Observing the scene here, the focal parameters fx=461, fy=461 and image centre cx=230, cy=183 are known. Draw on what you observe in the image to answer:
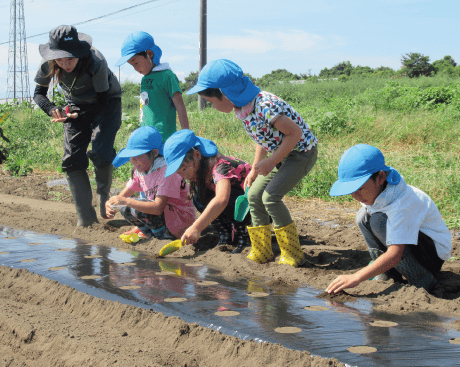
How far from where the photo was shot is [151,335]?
2002 mm

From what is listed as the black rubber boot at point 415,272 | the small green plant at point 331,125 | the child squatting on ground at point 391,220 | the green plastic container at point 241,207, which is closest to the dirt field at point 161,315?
the black rubber boot at point 415,272

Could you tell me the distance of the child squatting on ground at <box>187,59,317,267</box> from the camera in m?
2.85

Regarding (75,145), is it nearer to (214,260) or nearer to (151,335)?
(214,260)

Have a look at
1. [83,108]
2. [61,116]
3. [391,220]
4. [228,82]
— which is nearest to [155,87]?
[83,108]

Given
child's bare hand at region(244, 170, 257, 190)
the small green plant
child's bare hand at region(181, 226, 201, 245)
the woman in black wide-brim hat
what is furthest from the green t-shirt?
the small green plant

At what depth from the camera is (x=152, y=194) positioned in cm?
371

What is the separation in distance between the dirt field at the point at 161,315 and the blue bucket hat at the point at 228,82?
113cm

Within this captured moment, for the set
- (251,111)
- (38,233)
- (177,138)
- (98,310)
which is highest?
(251,111)

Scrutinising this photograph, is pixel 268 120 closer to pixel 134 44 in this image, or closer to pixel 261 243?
pixel 261 243

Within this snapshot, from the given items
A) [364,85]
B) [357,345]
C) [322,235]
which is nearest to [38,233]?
[322,235]

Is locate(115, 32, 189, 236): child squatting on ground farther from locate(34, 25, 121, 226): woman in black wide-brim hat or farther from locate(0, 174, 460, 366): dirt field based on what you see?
locate(0, 174, 460, 366): dirt field

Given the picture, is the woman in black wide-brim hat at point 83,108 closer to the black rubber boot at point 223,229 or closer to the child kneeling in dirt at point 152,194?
the child kneeling in dirt at point 152,194

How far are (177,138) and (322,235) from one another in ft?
5.23

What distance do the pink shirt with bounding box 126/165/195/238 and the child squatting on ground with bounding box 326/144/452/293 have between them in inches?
62.8
